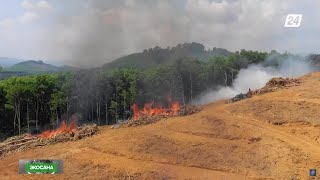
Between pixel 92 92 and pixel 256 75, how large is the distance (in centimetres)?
1823

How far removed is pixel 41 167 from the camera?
17.9 metres

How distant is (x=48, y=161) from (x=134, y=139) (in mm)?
4001

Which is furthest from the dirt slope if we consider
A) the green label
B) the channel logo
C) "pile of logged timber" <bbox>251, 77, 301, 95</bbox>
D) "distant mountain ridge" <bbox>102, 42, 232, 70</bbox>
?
"distant mountain ridge" <bbox>102, 42, 232, 70</bbox>

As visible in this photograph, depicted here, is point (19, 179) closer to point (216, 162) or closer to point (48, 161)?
point (48, 161)

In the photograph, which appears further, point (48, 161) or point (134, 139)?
point (134, 139)

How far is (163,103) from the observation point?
4703cm

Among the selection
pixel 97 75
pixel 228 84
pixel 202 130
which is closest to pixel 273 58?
pixel 228 84

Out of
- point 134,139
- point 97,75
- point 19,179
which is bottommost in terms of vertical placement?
point 19,179

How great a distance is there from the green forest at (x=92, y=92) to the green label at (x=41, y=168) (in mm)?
23112

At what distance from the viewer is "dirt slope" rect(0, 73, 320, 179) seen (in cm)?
1664

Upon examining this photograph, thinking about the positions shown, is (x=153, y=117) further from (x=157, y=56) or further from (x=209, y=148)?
(x=157, y=56)

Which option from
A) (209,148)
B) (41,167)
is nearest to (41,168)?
(41,167)

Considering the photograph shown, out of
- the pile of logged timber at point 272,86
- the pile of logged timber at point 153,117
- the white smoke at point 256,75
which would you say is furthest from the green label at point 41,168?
the white smoke at point 256,75

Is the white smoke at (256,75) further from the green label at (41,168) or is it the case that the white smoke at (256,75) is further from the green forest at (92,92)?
the green label at (41,168)
